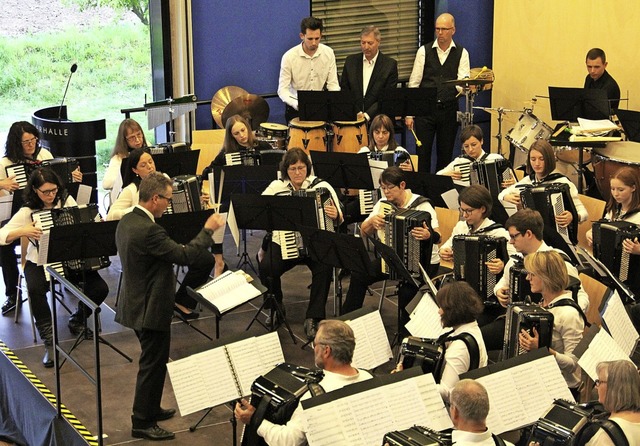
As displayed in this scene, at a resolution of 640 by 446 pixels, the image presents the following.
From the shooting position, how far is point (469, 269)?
7047mm

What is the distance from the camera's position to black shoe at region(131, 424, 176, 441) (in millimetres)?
6379

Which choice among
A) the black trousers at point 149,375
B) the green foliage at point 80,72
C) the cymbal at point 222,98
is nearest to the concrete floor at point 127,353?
the black trousers at point 149,375

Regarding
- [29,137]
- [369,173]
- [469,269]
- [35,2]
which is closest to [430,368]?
[469,269]

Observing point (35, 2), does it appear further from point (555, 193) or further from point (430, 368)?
point (430, 368)

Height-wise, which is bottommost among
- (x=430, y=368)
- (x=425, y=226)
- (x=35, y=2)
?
(x=430, y=368)

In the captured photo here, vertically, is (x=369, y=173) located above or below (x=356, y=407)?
above

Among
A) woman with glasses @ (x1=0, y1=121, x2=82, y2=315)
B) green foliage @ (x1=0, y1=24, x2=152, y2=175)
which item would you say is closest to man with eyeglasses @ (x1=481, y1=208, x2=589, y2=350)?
woman with glasses @ (x1=0, y1=121, x2=82, y2=315)

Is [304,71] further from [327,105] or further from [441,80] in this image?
[441,80]

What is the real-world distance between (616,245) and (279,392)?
11.2ft

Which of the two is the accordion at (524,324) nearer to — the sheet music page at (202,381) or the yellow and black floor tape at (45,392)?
the sheet music page at (202,381)

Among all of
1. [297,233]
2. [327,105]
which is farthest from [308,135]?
[297,233]

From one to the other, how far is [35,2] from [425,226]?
668 cm

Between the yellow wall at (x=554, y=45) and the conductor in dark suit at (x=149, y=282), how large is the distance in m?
7.38

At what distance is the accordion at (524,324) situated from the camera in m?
5.54
